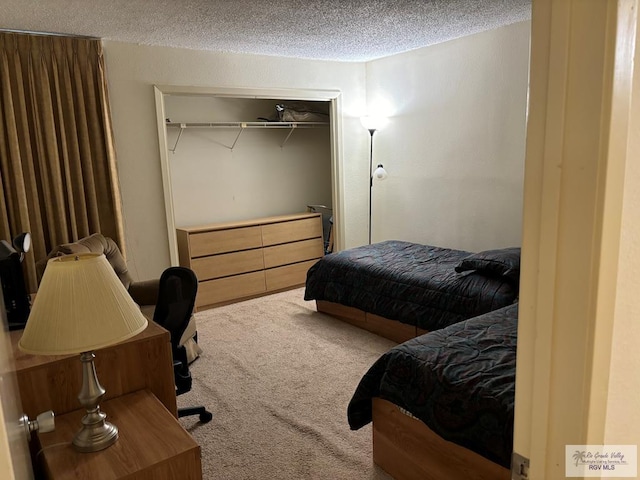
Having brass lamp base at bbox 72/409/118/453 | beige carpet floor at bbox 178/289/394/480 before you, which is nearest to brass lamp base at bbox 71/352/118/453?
brass lamp base at bbox 72/409/118/453

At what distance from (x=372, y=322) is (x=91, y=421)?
2636mm

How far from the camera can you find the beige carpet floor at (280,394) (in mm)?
2256

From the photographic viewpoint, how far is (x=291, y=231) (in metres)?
5.21

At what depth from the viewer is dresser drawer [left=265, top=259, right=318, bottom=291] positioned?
16.7 feet

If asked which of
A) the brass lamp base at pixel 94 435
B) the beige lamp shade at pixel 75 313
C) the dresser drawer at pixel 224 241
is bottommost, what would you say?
the brass lamp base at pixel 94 435

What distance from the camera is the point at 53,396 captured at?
1.65 meters

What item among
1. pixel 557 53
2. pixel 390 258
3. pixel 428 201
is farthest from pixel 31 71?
pixel 557 53

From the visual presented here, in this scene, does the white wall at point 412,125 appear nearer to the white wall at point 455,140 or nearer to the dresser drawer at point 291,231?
the white wall at point 455,140

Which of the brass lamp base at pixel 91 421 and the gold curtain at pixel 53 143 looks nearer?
the brass lamp base at pixel 91 421

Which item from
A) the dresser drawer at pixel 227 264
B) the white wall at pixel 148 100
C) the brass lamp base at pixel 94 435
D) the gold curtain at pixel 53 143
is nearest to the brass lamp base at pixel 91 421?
the brass lamp base at pixel 94 435

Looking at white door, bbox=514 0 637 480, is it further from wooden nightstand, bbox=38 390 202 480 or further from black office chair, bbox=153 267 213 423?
black office chair, bbox=153 267 213 423

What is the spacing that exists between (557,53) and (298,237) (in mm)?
4721

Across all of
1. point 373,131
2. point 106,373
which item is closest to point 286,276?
point 373,131

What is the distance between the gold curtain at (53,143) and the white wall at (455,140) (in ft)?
9.15
